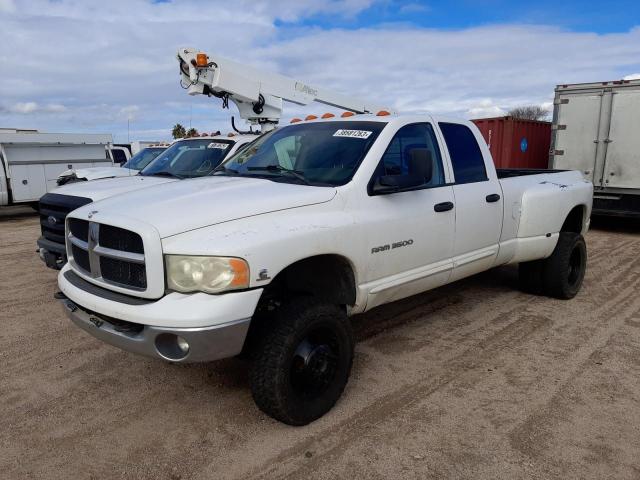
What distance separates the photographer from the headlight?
274 centimetres

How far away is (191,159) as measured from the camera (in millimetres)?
7184

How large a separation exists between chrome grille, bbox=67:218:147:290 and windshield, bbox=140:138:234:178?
143 inches

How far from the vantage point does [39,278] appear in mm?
6785

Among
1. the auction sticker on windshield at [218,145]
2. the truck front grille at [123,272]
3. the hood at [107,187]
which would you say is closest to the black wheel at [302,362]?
the truck front grille at [123,272]

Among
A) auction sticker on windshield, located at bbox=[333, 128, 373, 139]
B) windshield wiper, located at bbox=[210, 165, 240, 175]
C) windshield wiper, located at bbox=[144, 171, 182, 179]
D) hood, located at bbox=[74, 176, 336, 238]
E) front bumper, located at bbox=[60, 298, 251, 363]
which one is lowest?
front bumper, located at bbox=[60, 298, 251, 363]

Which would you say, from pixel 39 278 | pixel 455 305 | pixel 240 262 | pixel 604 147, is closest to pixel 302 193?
pixel 240 262

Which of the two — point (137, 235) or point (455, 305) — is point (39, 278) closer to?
point (137, 235)

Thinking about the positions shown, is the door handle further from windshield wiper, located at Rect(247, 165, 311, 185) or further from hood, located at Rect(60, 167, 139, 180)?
hood, located at Rect(60, 167, 139, 180)

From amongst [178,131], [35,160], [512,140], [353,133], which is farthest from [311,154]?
[178,131]

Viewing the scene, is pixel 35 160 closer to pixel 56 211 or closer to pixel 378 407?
pixel 56 211

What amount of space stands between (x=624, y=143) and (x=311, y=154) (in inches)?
354

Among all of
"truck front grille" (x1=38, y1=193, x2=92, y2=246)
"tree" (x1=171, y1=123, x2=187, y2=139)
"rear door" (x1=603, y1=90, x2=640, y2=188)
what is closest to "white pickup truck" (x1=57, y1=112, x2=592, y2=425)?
"truck front grille" (x1=38, y1=193, x2=92, y2=246)

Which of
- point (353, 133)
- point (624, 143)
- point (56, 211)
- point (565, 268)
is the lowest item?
point (565, 268)

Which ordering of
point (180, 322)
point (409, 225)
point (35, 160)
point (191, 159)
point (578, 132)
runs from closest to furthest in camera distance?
point (180, 322) → point (409, 225) → point (191, 159) → point (578, 132) → point (35, 160)
